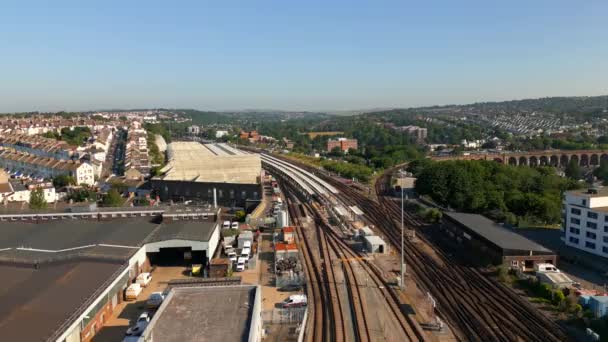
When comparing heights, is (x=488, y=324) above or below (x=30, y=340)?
below

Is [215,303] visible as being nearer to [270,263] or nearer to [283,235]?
[270,263]

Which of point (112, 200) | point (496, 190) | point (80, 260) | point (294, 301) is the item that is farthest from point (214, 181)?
point (496, 190)

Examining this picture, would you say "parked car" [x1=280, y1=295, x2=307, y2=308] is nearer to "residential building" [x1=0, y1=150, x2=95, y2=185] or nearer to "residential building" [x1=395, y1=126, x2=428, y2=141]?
"residential building" [x1=0, y1=150, x2=95, y2=185]

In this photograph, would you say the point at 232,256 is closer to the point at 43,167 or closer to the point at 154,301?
the point at 154,301

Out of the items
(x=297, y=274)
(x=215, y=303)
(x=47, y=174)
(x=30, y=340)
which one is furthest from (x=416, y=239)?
(x=47, y=174)

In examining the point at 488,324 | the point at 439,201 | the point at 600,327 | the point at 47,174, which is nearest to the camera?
the point at 600,327

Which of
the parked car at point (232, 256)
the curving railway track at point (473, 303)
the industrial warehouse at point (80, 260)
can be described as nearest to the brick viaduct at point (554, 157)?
the curving railway track at point (473, 303)

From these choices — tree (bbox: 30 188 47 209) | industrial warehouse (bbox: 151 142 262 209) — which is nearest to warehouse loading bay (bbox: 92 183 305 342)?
industrial warehouse (bbox: 151 142 262 209)
